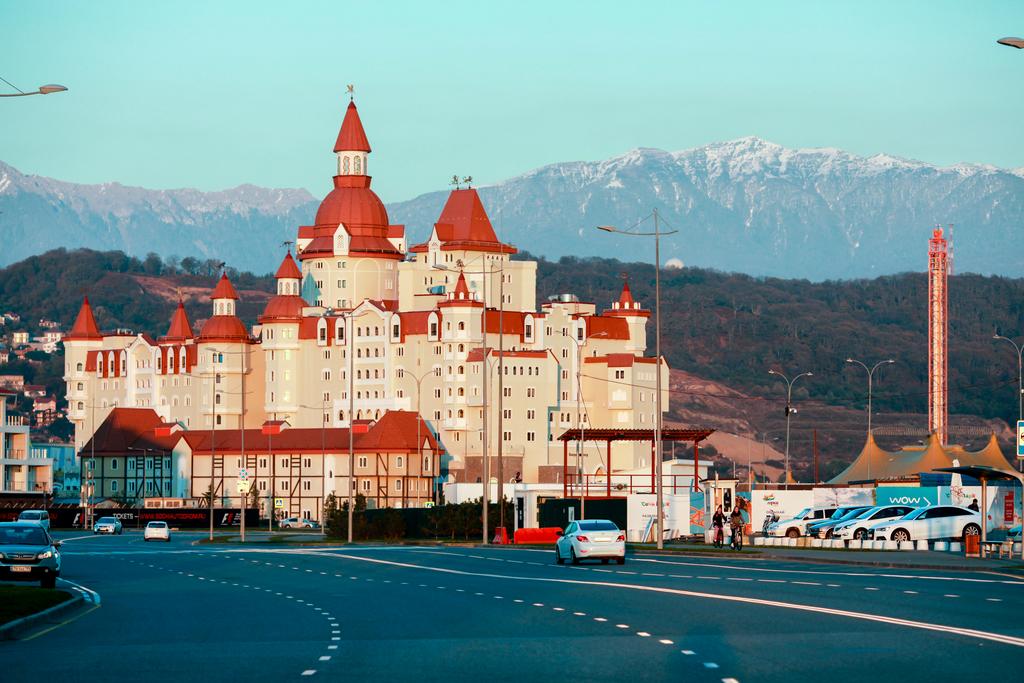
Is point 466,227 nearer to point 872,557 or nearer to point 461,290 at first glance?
point 461,290

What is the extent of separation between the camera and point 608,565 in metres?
50.0

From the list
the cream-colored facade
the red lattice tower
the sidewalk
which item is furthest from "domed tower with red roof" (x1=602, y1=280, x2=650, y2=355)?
the sidewalk

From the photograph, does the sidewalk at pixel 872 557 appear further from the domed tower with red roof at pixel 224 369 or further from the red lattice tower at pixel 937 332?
the domed tower with red roof at pixel 224 369

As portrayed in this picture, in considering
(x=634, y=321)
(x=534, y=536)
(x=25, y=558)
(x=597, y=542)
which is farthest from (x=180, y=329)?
(x=25, y=558)

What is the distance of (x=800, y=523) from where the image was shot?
7506cm

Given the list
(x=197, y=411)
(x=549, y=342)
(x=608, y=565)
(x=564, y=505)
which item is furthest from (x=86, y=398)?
(x=608, y=565)

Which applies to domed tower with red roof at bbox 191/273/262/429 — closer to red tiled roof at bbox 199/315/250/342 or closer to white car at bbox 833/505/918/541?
red tiled roof at bbox 199/315/250/342

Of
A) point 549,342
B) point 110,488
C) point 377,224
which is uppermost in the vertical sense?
point 377,224

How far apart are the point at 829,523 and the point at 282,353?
110169mm

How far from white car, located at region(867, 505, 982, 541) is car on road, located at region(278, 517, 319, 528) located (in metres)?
91.2

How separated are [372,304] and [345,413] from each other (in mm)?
10585

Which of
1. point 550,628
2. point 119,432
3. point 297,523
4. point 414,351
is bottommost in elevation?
point 297,523

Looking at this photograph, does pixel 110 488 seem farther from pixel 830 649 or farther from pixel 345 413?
pixel 830 649

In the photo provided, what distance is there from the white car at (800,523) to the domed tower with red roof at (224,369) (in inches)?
4224
